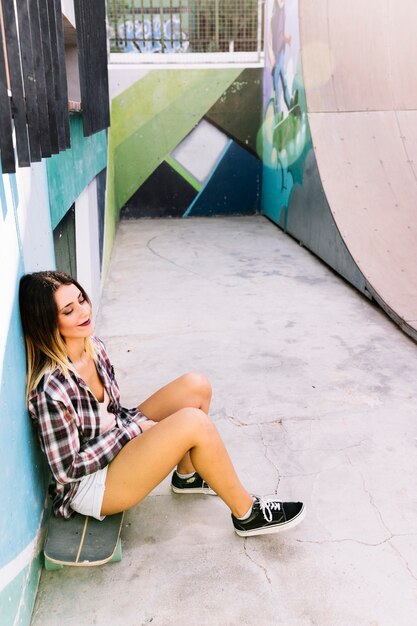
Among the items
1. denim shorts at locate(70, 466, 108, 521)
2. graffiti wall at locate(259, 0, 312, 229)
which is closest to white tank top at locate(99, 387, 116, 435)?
denim shorts at locate(70, 466, 108, 521)

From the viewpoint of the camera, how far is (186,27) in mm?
9836

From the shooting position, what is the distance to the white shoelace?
1.87m

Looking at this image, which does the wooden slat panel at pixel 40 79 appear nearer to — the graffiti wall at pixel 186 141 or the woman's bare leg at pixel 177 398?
the woman's bare leg at pixel 177 398

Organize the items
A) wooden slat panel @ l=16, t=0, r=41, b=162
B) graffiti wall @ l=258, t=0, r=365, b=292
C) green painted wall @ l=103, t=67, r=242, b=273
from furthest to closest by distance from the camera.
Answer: green painted wall @ l=103, t=67, r=242, b=273, graffiti wall @ l=258, t=0, r=365, b=292, wooden slat panel @ l=16, t=0, r=41, b=162

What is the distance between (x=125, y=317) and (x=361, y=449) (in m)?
2.24

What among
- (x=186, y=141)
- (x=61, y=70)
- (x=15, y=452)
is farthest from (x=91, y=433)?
(x=186, y=141)

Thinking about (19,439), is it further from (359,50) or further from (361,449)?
(359,50)

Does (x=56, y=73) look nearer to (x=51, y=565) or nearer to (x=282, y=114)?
(x=51, y=565)

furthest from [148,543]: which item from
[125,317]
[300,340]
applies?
[125,317]

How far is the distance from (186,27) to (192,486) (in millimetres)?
9796

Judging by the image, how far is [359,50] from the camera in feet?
18.1

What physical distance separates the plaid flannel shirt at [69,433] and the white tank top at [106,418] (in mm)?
22

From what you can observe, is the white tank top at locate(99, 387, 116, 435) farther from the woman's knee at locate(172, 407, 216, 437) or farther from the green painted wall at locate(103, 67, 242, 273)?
the green painted wall at locate(103, 67, 242, 273)

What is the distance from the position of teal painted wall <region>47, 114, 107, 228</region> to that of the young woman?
0.83 metres
